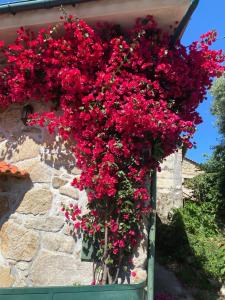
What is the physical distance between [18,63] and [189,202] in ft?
26.3

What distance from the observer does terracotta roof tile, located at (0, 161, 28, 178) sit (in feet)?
12.6

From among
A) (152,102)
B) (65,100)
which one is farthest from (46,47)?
(152,102)

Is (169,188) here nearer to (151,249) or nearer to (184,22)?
(151,249)

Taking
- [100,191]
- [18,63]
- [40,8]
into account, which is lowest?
[100,191]

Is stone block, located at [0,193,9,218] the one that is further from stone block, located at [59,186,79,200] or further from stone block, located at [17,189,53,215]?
stone block, located at [59,186,79,200]

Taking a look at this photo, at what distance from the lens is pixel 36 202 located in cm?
397

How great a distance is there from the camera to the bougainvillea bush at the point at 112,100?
11.9 ft

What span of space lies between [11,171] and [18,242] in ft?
2.64

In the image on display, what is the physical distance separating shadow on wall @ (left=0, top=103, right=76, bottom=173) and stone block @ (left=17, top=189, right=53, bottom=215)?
345 mm

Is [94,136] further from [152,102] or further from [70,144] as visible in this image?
[152,102]

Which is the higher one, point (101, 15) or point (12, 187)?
point (101, 15)

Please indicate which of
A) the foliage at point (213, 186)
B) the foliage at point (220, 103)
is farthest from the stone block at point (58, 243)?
the foliage at point (220, 103)

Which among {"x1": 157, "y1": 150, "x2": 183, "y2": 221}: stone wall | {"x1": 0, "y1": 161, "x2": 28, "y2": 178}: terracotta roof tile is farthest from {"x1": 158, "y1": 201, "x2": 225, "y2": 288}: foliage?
{"x1": 0, "y1": 161, "x2": 28, "y2": 178}: terracotta roof tile

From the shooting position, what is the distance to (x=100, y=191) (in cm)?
356
